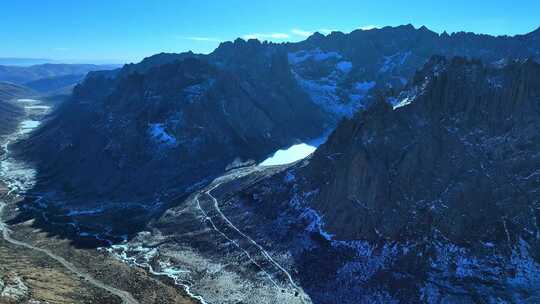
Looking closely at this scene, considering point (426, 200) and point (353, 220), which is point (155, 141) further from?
point (426, 200)

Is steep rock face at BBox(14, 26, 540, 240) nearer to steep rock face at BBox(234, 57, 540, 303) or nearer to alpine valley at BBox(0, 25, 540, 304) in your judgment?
alpine valley at BBox(0, 25, 540, 304)

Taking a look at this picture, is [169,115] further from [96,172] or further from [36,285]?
[36,285]

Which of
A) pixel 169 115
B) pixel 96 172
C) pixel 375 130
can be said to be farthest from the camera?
pixel 169 115

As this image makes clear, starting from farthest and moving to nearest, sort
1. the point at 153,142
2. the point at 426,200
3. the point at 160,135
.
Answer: the point at 160,135, the point at 153,142, the point at 426,200

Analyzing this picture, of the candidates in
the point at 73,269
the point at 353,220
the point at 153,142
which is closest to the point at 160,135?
the point at 153,142

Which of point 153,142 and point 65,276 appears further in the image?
point 153,142

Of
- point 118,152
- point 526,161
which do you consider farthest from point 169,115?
point 526,161

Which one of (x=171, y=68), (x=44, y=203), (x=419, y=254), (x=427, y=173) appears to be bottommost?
(x=44, y=203)

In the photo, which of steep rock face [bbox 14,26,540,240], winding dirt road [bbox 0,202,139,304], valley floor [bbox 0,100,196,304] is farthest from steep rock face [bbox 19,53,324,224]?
valley floor [bbox 0,100,196,304]
